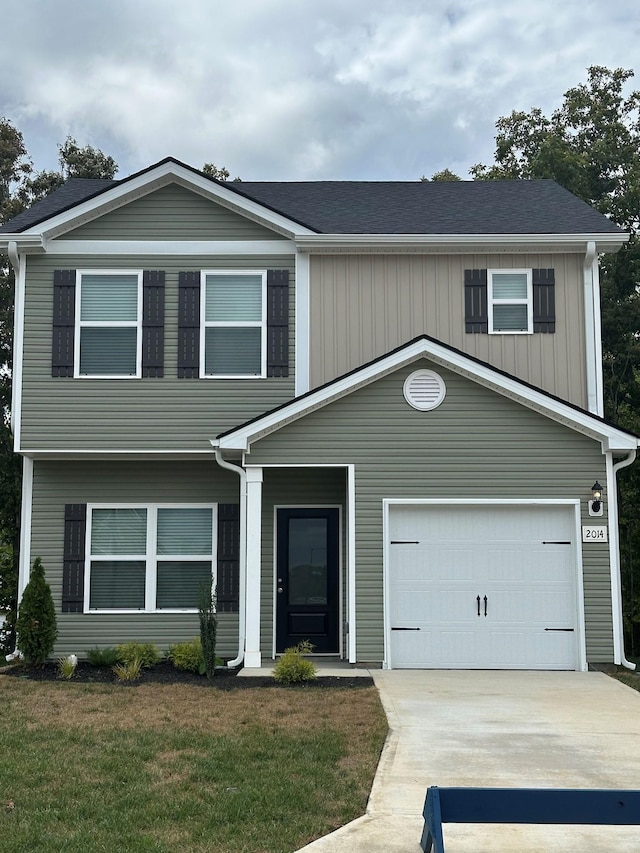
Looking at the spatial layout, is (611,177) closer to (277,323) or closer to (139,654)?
(277,323)

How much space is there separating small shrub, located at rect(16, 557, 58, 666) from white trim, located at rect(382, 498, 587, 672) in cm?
472

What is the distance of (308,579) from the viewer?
1367 cm

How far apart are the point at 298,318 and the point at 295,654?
522cm

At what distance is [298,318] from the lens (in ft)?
45.3

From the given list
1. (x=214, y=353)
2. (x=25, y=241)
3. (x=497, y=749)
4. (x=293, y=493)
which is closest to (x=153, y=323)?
(x=214, y=353)

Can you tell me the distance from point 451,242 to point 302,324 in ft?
8.57

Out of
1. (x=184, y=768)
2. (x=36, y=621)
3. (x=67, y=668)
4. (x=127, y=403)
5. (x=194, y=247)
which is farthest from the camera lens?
(x=194, y=247)

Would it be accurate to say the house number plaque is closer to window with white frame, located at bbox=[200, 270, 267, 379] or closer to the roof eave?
window with white frame, located at bbox=[200, 270, 267, 379]

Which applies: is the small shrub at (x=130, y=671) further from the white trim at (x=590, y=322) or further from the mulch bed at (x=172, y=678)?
the white trim at (x=590, y=322)

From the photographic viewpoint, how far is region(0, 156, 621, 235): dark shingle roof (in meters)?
14.1

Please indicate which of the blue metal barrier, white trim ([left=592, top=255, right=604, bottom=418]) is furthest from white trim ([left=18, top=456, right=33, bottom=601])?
the blue metal barrier

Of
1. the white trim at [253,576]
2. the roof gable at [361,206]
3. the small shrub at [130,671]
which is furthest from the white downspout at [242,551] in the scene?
the roof gable at [361,206]

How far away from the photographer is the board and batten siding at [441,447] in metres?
12.3

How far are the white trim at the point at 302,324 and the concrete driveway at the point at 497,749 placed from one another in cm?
456
